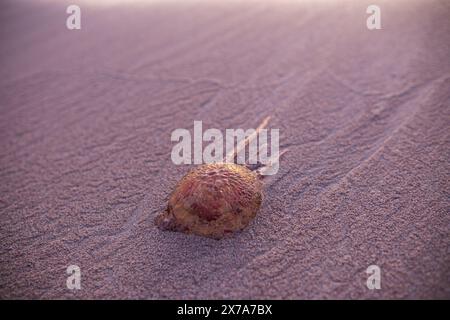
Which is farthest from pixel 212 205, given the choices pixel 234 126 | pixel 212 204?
pixel 234 126

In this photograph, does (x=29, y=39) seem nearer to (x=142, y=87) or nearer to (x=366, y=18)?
(x=142, y=87)

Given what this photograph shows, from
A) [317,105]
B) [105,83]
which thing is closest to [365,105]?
[317,105]

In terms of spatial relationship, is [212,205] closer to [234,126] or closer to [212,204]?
[212,204]
